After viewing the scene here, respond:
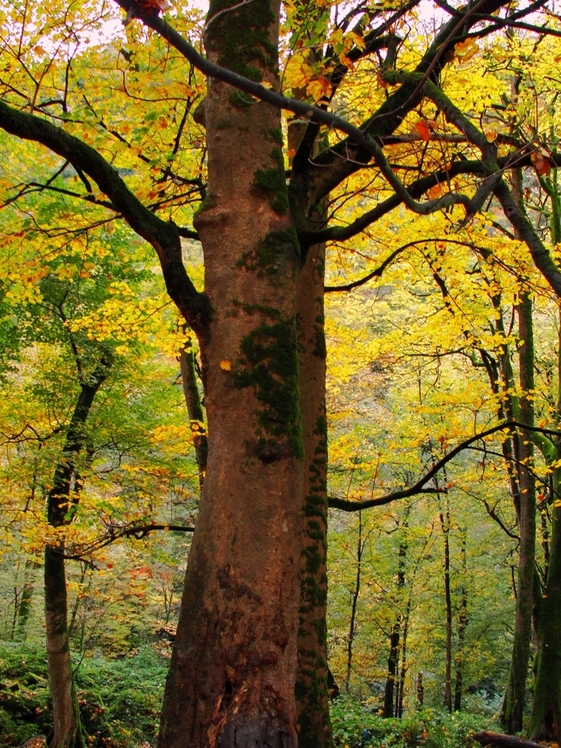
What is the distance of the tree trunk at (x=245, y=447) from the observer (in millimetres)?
2010

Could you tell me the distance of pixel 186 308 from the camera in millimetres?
2545

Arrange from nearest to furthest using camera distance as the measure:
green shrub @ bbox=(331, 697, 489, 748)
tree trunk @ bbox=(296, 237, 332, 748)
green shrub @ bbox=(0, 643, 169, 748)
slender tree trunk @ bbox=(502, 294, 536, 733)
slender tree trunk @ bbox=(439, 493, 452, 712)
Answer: tree trunk @ bbox=(296, 237, 332, 748), green shrub @ bbox=(331, 697, 489, 748), slender tree trunk @ bbox=(502, 294, 536, 733), green shrub @ bbox=(0, 643, 169, 748), slender tree trunk @ bbox=(439, 493, 452, 712)

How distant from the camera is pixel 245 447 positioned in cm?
229

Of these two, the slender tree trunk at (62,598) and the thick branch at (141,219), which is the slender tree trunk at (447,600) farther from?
the thick branch at (141,219)

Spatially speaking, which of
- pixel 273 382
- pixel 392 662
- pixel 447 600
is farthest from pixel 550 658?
pixel 392 662

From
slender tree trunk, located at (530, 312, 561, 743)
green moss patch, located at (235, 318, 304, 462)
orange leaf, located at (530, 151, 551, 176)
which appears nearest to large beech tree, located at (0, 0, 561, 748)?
green moss patch, located at (235, 318, 304, 462)

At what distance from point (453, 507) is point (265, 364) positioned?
13550mm

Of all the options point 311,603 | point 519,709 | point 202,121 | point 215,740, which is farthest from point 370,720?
point 202,121

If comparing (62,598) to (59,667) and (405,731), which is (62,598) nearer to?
(59,667)

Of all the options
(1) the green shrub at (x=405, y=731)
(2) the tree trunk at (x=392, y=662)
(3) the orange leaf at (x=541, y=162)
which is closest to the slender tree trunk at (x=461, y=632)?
(2) the tree trunk at (x=392, y=662)

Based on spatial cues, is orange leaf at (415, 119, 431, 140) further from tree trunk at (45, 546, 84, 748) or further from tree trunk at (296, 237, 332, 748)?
tree trunk at (45, 546, 84, 748)

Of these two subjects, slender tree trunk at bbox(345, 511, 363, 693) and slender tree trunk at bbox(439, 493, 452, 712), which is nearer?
slender tree trunk at bbox(345, 511, 363, 693)

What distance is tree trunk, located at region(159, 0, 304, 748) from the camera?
79.1 inches

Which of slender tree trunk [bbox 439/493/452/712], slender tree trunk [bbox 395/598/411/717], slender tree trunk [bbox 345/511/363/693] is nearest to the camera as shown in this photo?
slender tree trunk [bbox 345/511/363/693]
